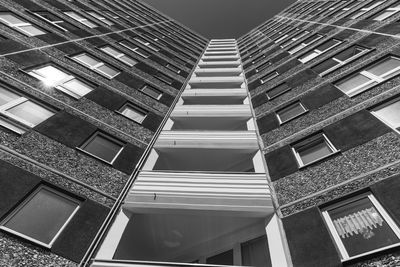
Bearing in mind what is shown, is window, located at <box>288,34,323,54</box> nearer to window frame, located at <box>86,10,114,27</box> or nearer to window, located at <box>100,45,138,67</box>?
window, located at <box>100,45,138,67</box>

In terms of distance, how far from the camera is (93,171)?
932 cm

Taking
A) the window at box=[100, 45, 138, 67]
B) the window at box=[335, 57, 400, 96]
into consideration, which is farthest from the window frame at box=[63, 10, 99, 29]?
the window at box=[335, 57, 400, 96]

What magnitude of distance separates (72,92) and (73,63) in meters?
2.58

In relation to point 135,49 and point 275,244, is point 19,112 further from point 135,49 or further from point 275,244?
point 135,49

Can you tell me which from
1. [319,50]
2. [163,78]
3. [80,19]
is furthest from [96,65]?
[319,50]

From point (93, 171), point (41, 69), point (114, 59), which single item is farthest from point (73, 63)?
point (93, 171)

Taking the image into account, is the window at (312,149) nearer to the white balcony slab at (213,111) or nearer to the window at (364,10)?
the white balcony slab at (213,111)

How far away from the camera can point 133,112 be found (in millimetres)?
13852

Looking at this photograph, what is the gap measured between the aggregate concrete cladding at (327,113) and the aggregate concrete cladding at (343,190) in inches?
132

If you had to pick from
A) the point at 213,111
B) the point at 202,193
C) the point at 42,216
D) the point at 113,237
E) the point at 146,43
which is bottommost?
the point at 42,216

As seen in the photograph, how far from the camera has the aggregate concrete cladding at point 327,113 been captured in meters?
10.5

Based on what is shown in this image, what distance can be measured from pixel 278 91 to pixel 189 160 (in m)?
6.62

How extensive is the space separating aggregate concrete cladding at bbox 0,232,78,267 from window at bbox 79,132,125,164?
3.77 meters

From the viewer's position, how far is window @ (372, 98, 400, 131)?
9155mm
